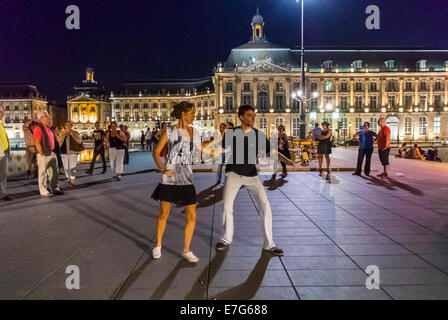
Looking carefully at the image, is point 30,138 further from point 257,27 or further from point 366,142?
point 257,27

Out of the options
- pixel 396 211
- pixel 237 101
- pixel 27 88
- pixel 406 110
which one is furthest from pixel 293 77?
pixel 27 88

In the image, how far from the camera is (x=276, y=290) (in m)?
3.52

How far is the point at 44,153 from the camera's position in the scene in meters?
8.91

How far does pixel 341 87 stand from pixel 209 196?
66544 millimetres

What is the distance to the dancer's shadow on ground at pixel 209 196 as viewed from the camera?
26.7 feet

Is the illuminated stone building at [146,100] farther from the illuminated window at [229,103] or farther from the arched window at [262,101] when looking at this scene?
the arched window at [262,101]

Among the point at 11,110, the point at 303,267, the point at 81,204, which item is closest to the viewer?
the point at 303,267

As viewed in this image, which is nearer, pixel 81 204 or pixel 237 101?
pixel 81 204

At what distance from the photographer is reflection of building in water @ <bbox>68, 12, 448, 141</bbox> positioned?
6731 cm

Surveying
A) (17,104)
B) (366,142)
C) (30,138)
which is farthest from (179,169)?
(17,104)

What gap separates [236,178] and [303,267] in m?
1.43

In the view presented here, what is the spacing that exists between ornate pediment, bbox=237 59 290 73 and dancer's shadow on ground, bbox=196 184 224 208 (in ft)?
192

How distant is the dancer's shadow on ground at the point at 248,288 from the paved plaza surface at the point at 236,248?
0.01 m

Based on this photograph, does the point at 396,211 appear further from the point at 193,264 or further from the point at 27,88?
the point at 27,88
